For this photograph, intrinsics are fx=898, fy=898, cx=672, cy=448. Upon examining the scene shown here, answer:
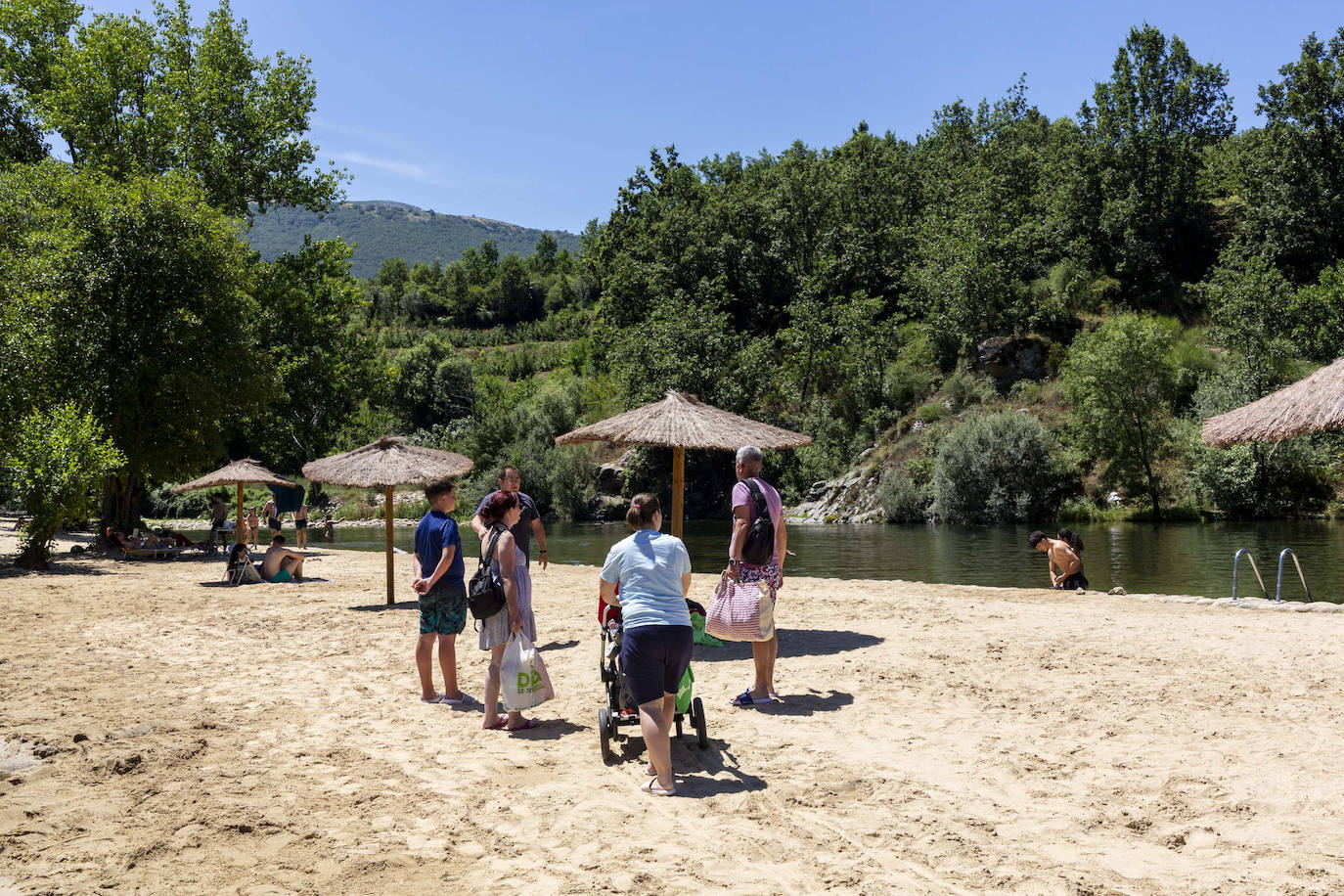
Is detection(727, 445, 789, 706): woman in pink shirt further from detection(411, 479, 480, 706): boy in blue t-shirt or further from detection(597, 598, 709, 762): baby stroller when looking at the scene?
detection(411, 479, 480, 706): boy in blue t-shirt

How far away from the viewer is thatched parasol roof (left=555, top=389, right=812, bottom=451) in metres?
10.8

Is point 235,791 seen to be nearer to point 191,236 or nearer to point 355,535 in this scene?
point 191,236

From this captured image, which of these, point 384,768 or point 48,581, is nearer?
point 384,768

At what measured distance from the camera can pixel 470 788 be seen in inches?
217

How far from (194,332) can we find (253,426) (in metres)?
9.03

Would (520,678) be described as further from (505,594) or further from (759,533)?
(759,533)

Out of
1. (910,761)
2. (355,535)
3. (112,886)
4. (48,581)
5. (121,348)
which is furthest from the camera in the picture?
(355,535)

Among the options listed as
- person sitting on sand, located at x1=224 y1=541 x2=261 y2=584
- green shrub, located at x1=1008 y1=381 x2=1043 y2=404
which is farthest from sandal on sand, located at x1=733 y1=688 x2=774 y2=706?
green shrub, located at x1=1008 y1=381 x2=1043 y2=404

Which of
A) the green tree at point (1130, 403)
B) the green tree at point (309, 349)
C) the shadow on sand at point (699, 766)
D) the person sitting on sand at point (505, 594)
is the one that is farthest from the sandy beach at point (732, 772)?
the green tree at point (1130, 403)

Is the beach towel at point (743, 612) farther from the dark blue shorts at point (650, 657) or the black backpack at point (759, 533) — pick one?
the dark blue shorts at point (650, 657)

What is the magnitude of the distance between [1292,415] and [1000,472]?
2596cm

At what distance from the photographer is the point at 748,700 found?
24.0 ft

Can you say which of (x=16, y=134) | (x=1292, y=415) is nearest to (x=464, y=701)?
(x=1292, y=415)

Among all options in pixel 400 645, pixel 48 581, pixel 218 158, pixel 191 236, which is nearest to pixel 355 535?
pixel 218 158
